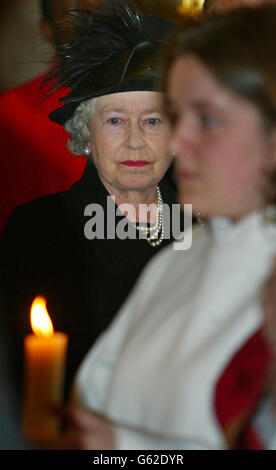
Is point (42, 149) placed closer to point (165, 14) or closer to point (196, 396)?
point (165, 14)

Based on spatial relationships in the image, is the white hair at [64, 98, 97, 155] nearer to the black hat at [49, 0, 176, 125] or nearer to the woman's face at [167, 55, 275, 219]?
the black hat at [49, 0, 176, 125]

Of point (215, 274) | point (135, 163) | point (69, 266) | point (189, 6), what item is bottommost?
point (215, 274)

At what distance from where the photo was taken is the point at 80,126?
4.67ft

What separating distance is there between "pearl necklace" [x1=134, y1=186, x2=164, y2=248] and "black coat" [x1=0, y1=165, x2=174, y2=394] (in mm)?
10

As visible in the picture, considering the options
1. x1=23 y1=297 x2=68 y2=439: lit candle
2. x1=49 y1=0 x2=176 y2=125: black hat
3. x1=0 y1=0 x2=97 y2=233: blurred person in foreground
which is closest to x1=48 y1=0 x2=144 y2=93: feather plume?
x1=49 y1=0 x2=176 y2=125: black hat

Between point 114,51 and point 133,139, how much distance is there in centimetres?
16

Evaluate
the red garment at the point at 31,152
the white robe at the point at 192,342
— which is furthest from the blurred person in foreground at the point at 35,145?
the white robe at the point at 192,342

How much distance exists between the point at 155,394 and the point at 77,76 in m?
0.74

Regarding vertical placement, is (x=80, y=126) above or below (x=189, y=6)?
below

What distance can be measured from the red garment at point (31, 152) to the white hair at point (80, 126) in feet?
0.11

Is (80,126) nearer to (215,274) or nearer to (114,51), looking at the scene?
(114,51)

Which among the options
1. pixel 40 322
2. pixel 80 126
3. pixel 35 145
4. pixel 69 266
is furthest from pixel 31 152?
pixel 40 322

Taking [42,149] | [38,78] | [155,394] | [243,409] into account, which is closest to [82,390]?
[155,394]

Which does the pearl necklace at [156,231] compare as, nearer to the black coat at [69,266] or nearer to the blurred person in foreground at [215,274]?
the black coat at [69,266]
